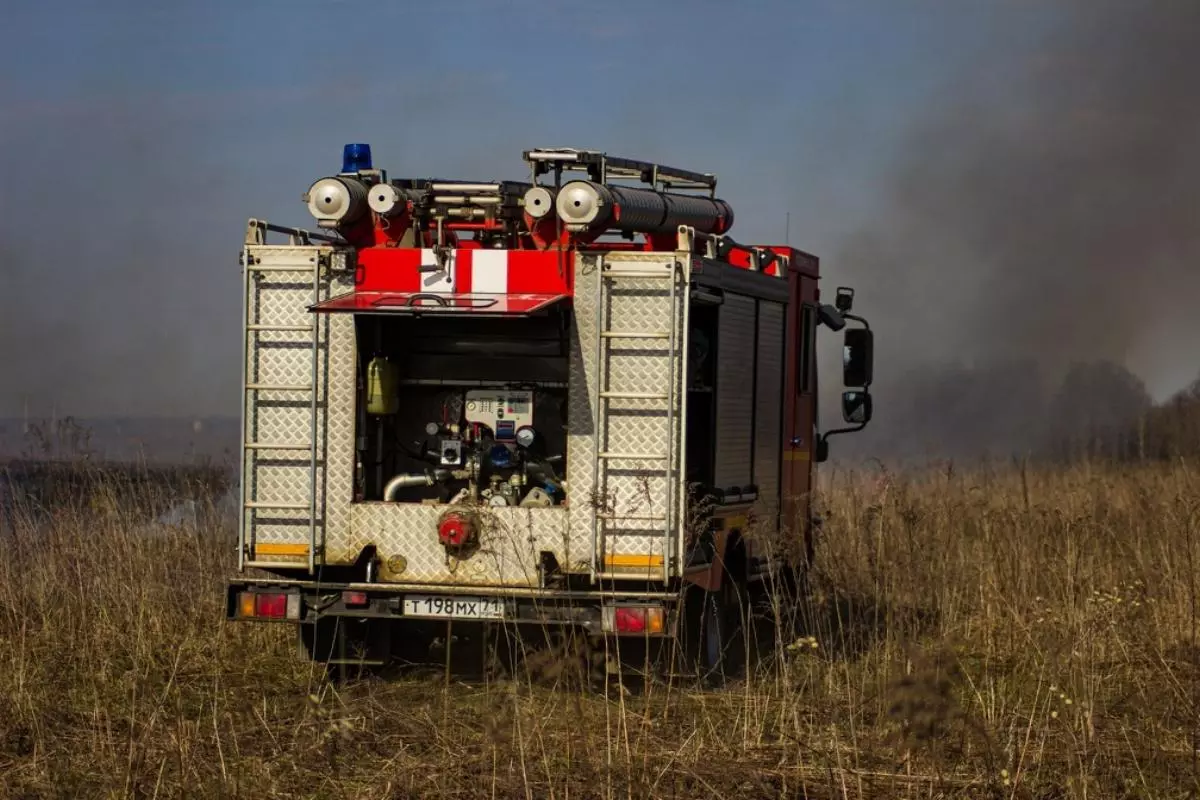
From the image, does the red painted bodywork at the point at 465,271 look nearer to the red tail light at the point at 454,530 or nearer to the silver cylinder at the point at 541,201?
the silver cylinder at the point at 541,201

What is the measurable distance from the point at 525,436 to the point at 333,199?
Result: 1.87 meters

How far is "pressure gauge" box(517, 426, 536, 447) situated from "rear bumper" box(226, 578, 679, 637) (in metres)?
1.01

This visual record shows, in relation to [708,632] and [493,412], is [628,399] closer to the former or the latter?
[493,412]

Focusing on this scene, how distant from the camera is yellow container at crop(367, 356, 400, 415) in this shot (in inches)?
431

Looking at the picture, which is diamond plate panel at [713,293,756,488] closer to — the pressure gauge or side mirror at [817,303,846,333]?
the pressure gauge

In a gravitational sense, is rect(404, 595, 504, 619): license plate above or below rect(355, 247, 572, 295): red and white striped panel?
below

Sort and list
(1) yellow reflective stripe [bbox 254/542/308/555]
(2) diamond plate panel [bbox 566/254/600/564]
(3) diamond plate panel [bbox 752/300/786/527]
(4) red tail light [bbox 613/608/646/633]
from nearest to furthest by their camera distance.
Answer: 1. (4) red tail light [bbox 613/608/646/633]
2. (2) diamond plate panel [bbox 566/254/600/564]
3. (1) yellow reflective stripe [bbox 254/542/308/555]
4. (3) diamond plate panel [bbox 752/300/786/527]

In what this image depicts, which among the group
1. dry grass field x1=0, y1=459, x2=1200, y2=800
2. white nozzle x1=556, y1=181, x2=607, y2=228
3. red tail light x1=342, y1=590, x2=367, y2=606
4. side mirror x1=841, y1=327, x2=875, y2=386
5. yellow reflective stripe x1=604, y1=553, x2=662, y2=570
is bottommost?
dry grass field x1=0, y1=459, x2=1200, y2=800

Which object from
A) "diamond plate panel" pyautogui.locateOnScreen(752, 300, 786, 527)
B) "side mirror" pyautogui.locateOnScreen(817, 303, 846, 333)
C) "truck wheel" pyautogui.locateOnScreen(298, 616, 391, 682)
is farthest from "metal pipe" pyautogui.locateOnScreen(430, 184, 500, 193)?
"side mirror" pyautogui.locateOnScreen(817, 303, 846, 333)

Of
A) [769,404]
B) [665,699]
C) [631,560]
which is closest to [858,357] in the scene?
[769,404]

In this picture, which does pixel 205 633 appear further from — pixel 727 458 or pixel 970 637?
pixel 970 637

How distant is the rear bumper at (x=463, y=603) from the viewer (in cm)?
1033

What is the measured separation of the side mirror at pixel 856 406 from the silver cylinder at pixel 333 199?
16.7 ft

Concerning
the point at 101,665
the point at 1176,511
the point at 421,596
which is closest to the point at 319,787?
the point at 421,596
